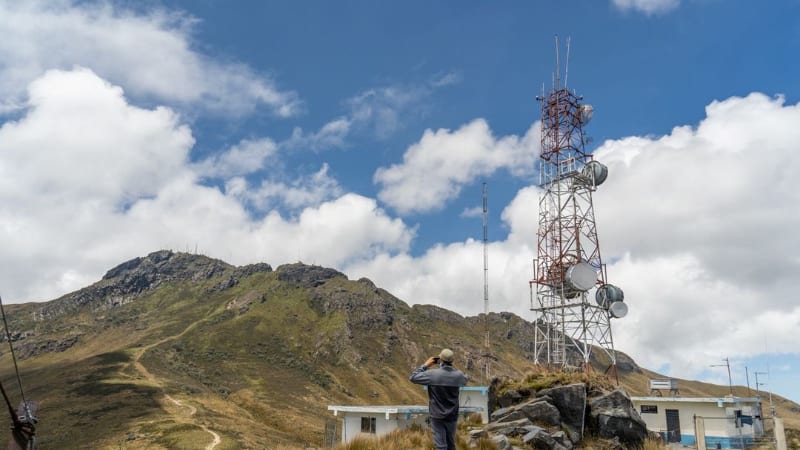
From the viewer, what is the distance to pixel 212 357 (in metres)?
110

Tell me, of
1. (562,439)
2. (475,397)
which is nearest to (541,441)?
(562,439)

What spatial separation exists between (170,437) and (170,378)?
4015cm

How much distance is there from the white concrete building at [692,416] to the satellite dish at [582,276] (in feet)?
26.4

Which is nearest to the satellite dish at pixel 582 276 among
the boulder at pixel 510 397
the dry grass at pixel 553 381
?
the dry grass at pixel 553 381

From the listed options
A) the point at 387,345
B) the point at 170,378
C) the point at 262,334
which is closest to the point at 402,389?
the point at 387,345

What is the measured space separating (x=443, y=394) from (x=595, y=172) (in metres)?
33.1

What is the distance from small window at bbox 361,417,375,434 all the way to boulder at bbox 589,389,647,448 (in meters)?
17.9

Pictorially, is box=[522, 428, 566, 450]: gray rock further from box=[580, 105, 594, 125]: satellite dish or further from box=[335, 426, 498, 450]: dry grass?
box=[580, 105, 594, 125]: satellite dish

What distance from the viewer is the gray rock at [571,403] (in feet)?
63.5

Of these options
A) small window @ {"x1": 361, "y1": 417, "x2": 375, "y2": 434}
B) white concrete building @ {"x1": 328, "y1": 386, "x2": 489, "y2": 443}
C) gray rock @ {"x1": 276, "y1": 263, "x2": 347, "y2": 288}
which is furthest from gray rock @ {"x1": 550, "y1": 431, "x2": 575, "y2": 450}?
gray rock @ {"x1": 276, "y1": 263, "x2": 347, "y2": 288}

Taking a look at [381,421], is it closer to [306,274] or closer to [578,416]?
[578,416]

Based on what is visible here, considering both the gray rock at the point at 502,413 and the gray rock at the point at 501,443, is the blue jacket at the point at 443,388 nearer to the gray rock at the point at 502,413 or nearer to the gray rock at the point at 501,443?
the gray rock at the point at 501,443

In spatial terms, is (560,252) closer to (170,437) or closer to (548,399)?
(548,399)

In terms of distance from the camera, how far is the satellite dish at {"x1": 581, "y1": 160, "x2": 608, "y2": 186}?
38.7 m
